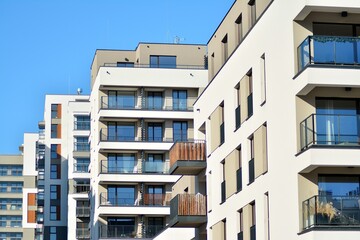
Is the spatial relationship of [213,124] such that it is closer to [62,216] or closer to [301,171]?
[301,171]

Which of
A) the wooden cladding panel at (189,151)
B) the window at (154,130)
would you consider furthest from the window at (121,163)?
the wooden cladding panel at (189,151)

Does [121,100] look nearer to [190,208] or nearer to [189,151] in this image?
[189,151]

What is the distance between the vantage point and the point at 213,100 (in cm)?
4762

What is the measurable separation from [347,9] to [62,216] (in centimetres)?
8844

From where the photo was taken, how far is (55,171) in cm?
12006

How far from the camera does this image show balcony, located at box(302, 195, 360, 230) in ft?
106

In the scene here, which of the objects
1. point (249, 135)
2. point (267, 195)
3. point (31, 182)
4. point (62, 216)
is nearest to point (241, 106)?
point (249, 135)

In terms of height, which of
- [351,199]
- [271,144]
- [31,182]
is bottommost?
[351,199]

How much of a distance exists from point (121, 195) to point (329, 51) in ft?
160

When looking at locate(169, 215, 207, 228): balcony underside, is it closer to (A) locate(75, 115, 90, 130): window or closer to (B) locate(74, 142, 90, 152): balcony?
(B) locate(74, 142, 90, 152): balcony

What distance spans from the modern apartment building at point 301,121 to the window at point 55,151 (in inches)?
3135

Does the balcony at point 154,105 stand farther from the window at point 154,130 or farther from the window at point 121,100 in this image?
the window at point 154,130

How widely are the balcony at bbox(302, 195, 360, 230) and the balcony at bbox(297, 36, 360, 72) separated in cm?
443

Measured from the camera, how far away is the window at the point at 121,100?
260 feet
